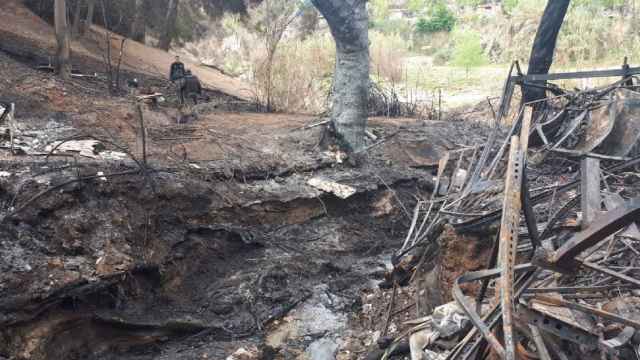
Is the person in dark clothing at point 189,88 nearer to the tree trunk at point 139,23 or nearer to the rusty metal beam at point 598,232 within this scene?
the tree trunk at point 139,23

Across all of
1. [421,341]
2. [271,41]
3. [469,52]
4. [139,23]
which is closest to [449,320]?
[421,341]

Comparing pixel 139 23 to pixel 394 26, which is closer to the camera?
pixel 139 23

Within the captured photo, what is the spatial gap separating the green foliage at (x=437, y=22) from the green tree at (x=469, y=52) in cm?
297

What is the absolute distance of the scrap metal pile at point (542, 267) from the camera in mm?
2406

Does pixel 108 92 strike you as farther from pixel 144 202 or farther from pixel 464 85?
pixel 464 85

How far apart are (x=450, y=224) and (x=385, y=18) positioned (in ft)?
76.9

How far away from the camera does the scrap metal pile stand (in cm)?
241

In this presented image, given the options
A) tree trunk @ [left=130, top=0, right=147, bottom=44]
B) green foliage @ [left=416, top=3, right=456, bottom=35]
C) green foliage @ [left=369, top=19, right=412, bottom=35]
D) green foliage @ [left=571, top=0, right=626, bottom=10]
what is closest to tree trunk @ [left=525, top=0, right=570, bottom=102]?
tree trunk @ [left=130, top=0, right=147, bottom=44]

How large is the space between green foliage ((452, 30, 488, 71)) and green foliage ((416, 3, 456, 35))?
2.97 metres

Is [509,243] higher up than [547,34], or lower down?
lower down

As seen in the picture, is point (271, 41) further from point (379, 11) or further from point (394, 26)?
point (379, 11)

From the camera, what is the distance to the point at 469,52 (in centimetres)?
1909

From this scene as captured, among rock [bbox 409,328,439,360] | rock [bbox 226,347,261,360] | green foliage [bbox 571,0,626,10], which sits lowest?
rock [bbox 226,347,261,360]

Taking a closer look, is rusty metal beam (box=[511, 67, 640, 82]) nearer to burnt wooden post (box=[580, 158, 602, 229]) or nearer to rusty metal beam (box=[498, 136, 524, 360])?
burnt wooden post (box=[580, 158, 602, 229])
